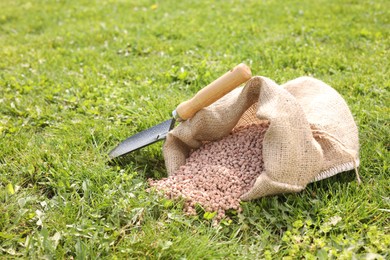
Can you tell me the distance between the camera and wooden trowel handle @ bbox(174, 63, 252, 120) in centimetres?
243

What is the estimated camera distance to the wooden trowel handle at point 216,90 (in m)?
2.43

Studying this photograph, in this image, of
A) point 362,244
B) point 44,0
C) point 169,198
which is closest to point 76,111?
point 169,198

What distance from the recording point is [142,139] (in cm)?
277

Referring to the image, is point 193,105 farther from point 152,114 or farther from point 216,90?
point 152,114

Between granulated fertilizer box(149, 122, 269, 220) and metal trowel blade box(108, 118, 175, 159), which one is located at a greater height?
metal trowel blade box(108, 118, 175, 159)

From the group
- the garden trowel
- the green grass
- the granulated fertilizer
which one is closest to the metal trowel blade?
the garden trowel

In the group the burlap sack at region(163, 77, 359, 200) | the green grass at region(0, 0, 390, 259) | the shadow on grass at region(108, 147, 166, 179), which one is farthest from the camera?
the shadow on grass at region(108, 147, 166, 179)

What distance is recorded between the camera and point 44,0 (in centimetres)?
704

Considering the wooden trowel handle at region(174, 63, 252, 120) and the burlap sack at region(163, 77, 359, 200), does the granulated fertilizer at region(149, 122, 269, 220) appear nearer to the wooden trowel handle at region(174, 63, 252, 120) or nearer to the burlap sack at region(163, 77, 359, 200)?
the burlap sack at region(163, 77, 359, 200)

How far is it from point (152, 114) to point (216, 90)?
34.2 inches

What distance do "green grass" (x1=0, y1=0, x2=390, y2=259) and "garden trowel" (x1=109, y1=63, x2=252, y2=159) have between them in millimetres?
112

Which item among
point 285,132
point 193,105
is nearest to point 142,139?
point 193,105

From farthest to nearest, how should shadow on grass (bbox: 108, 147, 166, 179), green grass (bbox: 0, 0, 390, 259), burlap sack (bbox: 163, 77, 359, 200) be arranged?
shadow on grass (bbox: 108, 147, 166, 179)
burlap sack (bbox: 163, 77, 359, 200)
green grass (bbox: 0, 0, 390, 259)

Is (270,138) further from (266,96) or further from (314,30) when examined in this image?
(314,30)
